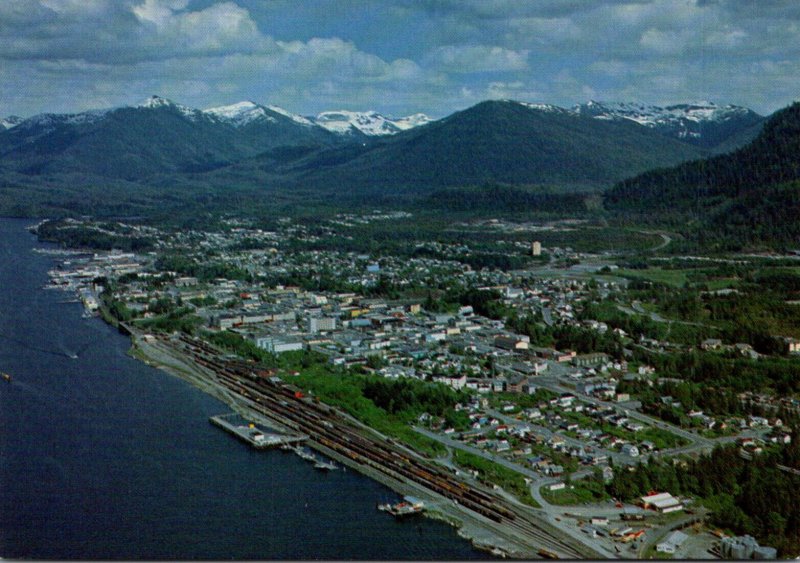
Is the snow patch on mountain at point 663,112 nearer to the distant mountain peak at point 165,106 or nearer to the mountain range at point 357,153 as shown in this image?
the mountain range at point 357,153

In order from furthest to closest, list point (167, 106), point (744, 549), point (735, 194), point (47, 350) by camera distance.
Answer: point (167, 106) → point (735, 194) → point (47, 350) → point (744, 549)

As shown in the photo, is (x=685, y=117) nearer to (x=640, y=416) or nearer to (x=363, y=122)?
(x=363, y=122)

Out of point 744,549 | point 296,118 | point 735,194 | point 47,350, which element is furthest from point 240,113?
point 744,549

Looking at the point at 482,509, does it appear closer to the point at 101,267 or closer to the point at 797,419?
the point at 797,419

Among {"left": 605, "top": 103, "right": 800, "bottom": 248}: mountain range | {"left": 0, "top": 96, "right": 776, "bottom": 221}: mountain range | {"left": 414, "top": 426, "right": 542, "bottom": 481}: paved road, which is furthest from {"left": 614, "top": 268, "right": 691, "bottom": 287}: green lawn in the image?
{"left": 0, "top": 96, "right": 776, "bottom": 221}: mountain range

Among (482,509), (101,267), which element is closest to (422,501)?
(482,509)

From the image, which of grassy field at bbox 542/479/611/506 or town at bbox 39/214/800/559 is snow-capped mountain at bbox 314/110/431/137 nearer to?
town at bbox 39/214/800/559
